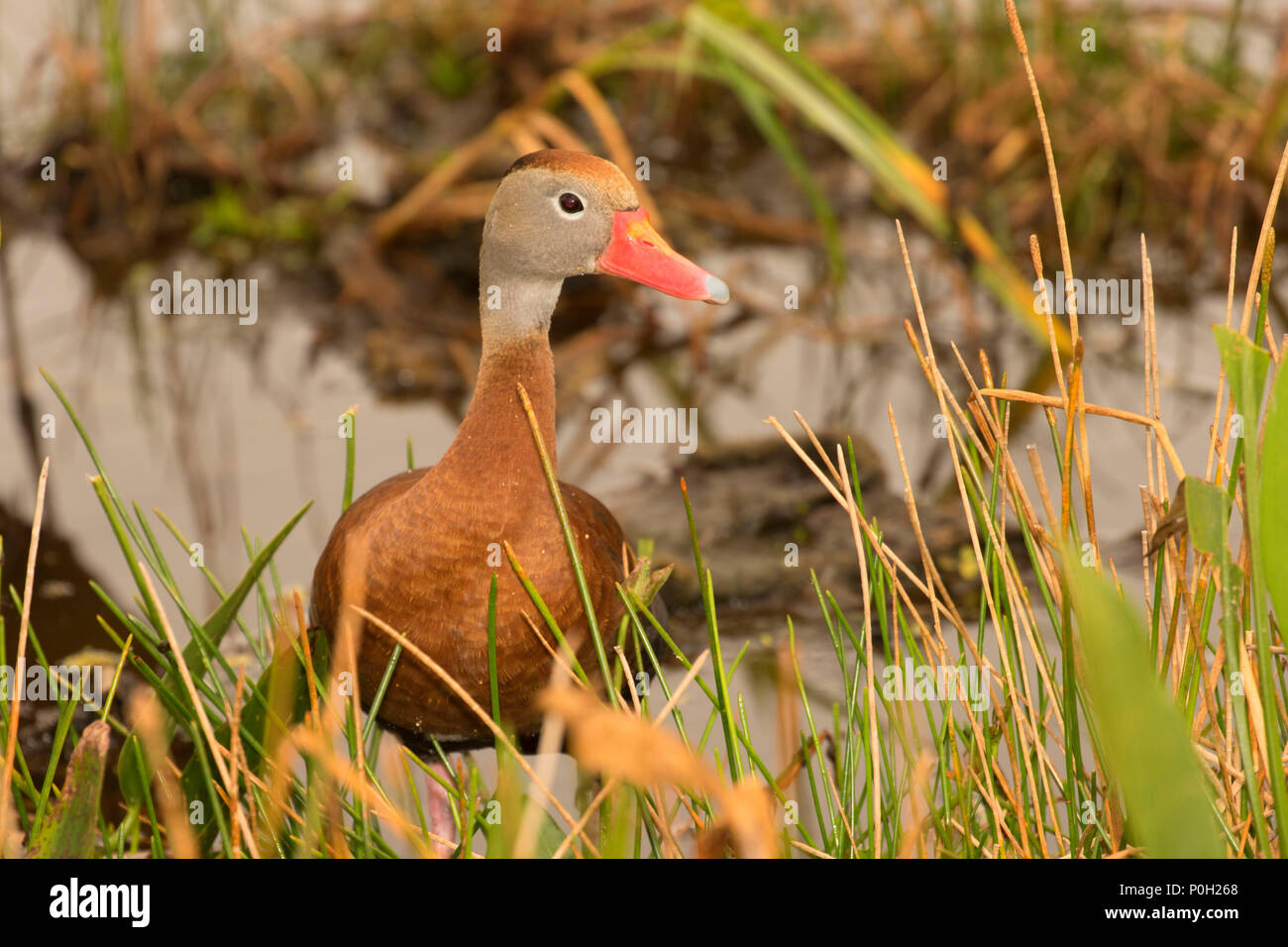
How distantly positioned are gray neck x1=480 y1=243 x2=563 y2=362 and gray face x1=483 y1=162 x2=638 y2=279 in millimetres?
11

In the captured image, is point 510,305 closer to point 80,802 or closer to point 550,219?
point 550,219

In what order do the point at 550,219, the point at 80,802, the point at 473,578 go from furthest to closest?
the point at 550,219 < the point at 473,578 < the point at 80,802

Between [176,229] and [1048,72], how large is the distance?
3.57 meters

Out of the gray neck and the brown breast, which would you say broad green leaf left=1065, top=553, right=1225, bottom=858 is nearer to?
the brown breast

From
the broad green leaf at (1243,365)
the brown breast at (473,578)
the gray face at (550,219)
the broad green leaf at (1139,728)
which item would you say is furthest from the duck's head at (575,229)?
the broad green leaf at (1139,728)

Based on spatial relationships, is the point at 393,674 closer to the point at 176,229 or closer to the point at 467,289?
the point at 467,289

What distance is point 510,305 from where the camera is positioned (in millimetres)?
2297

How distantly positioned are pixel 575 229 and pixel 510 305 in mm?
170

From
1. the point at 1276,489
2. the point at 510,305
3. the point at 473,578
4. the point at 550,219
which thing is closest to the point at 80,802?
the point at 473,578

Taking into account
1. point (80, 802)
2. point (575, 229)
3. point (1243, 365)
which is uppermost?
point (575, 229)

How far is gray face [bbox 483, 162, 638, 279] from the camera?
2279 mm

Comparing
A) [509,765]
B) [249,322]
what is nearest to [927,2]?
[249,322]

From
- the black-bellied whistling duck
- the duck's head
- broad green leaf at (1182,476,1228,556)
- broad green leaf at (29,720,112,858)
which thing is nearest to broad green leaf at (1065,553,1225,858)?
broad green leaf at (1182,476,1228,556)

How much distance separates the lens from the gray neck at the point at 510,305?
2.29 metres
